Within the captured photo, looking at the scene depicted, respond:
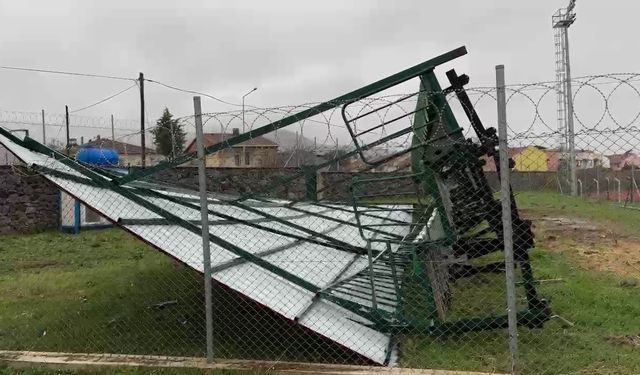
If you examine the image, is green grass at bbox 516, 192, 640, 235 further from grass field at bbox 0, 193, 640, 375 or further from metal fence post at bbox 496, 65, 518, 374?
metal fence post at bbox 496, 65, 518, 374

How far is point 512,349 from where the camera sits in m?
3.79

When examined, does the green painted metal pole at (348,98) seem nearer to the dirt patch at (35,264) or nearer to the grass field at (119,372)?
the grass field at (119,372)

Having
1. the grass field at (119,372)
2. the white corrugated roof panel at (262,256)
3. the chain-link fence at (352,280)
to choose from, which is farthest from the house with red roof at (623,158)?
the grass field at (119,372)

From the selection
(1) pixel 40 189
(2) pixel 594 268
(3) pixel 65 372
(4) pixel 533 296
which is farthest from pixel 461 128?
(1) pixel 40 189

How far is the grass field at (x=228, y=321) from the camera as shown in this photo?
4457 mm

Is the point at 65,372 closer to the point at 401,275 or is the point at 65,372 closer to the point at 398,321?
the point at 398,321

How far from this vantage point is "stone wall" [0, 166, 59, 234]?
45.3 feet

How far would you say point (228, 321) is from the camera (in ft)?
18.7

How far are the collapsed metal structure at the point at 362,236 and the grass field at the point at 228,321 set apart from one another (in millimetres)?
279

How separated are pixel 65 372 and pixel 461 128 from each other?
3.68m

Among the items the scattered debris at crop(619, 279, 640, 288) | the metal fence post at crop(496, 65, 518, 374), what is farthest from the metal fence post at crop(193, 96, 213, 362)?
the scattered debris at crop(619, 279, 640, 288)

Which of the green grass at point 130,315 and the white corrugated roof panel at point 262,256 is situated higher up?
the white corrugated roof panel at point 262,256

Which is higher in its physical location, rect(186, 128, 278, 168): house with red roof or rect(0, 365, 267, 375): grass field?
rect(186, 128, 278, 168): house with red roof

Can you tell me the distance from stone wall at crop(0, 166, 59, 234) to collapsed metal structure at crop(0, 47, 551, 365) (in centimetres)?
934
